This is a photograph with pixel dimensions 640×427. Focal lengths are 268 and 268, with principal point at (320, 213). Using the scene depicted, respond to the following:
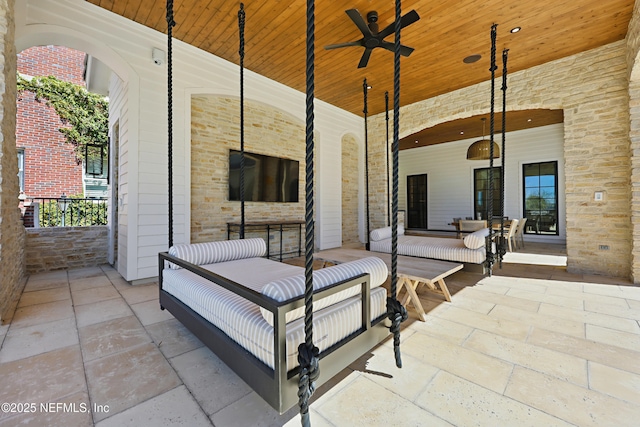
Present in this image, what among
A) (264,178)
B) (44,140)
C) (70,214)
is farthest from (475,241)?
(44,140)

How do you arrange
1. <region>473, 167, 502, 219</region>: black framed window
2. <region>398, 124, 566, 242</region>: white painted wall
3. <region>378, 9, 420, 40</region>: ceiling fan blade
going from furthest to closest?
<region>473, 167, 502, 219</region>: black framed window < <region>398, 124, 566, 242</region>: white painted wall < <region>378, 9, 420, 40</region>: ceiling fan blade

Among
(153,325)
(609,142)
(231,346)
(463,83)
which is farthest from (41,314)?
(609,142)

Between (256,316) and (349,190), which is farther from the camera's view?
(349,190)

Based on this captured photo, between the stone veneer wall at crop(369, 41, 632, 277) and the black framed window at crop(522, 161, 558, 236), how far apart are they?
4.17m

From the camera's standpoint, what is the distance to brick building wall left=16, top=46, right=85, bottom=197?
7312 mm

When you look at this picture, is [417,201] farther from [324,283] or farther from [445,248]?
[324,283]

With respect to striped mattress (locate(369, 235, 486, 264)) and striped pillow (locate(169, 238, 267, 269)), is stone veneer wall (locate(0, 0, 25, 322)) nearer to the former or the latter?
striped pillow (locate(169, 238, 267, 269))

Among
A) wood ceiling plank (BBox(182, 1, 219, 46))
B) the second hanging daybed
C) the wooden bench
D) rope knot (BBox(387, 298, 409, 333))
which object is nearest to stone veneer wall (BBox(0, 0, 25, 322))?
wood ceiling plank (BBox(182, 1, 219, 46))

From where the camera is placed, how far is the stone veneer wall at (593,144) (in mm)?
3932

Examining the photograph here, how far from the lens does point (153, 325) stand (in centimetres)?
238

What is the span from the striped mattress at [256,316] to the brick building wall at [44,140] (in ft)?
27.7

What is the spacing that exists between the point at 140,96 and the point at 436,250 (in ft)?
15.1

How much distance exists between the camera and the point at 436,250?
3.82m

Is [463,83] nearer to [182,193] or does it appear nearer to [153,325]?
[182,193]
